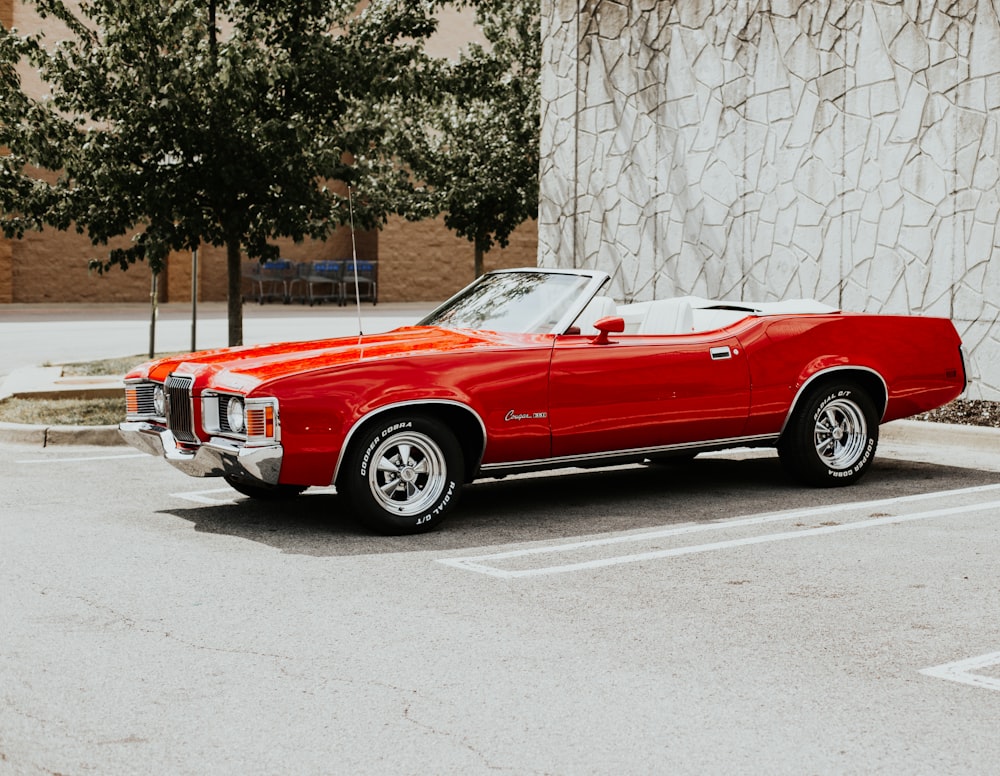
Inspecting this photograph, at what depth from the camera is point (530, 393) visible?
7.78 meters

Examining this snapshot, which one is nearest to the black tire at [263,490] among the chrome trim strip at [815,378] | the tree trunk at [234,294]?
the chrome trim strip at [815,378]

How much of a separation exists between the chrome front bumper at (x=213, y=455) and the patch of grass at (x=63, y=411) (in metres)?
3.74

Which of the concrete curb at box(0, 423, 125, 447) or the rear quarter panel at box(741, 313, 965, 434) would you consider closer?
the rear quarter panel at box(741, 313, 965, 434)

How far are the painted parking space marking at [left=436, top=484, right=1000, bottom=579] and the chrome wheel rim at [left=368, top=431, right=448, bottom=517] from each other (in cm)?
63

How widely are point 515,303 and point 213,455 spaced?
2.10 m

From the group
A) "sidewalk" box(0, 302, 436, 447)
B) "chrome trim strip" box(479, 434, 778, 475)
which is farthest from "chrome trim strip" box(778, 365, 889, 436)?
"sidewalk" box(0, 302, 436, 447)

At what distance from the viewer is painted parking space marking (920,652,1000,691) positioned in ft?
16.0

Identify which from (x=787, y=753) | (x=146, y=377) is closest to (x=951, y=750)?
(x=787, y=753)

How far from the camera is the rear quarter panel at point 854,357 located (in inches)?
342

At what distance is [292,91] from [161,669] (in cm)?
963

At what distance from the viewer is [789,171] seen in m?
13.6

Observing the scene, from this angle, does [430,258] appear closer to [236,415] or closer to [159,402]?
[159,402]

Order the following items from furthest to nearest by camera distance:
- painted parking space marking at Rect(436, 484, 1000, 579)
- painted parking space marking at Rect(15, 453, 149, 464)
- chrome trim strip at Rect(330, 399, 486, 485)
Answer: painted parking space marking at Rect(15, 453, 149, 464), chrome trim strip at Rect(330, 399, 486, 485), painted parking space marking at Rect(436, 484, 1000, 579)

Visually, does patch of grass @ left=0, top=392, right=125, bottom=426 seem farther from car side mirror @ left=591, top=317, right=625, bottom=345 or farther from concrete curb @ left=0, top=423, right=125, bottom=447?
car side mirror @ left=591, top=317, right=625, bottom=345
